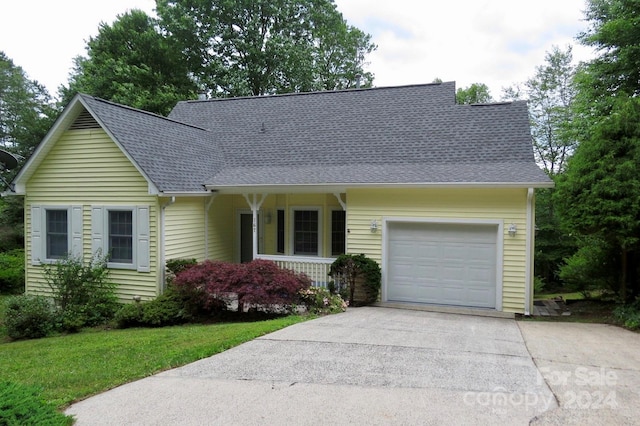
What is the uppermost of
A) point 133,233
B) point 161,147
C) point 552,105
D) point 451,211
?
point 552,105

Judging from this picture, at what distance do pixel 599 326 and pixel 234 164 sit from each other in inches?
428

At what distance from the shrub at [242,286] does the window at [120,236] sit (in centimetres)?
184

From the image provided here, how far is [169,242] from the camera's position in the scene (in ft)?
35.2

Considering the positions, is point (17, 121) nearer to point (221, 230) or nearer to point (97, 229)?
point (97, 229)

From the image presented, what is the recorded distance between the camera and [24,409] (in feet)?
12.1

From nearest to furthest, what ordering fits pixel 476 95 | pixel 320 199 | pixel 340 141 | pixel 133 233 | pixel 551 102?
pixel 133 233 < pixel 320 199 < pixel 340 141 < pixel 551 102 < pixel 476 95

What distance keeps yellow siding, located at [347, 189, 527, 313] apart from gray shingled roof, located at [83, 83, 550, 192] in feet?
1.30

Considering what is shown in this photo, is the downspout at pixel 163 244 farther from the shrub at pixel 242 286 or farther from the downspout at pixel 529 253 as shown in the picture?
the downspout at pixel 529 253

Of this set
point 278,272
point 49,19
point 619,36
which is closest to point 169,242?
point 278,272

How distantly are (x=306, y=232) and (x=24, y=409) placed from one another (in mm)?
9821

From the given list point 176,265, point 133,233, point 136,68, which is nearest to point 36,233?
point 133,233

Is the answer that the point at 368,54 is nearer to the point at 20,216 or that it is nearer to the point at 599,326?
the point at 20,216

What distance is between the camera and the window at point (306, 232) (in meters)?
13.1

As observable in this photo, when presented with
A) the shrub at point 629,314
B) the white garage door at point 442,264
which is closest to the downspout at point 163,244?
the white garage door at point 442,264
